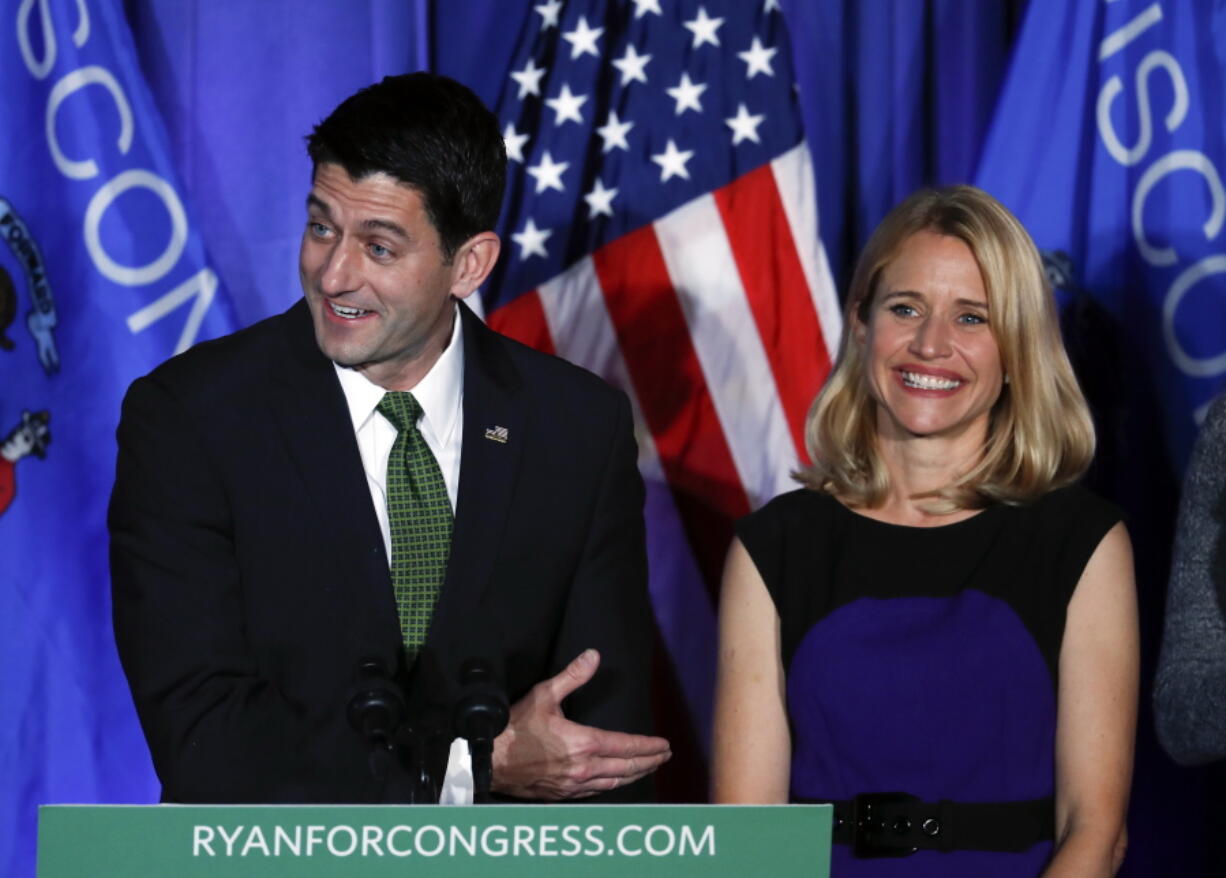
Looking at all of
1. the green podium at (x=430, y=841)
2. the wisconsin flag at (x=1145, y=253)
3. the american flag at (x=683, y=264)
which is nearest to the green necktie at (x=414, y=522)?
the green podium at (x=430, y=841)

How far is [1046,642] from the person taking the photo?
93.8 inches

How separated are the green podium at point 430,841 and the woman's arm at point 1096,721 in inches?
35.3

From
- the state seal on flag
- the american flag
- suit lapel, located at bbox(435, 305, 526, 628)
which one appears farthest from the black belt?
the state seal on flag

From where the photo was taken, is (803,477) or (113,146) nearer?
(803,477)

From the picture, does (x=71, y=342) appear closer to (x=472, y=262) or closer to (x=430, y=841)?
(x=472, y=262)

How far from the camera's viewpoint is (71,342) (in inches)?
129

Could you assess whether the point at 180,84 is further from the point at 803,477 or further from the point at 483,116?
the point at 803,477

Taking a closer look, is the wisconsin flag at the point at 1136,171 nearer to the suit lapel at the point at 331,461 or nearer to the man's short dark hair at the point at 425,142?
the man's short dark hair at the point at 425,142

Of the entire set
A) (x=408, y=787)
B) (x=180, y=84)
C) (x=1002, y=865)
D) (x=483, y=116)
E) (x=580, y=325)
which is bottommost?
(x=1002, y=865)

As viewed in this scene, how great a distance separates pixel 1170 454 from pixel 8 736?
2.41m

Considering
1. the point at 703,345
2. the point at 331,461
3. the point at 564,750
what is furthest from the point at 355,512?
the point at 703,345

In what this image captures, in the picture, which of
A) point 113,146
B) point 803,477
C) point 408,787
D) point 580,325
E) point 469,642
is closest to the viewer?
point 408,787

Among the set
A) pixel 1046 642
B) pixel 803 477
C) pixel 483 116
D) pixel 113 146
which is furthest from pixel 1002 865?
pixel 113 146

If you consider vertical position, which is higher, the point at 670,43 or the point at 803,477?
the point at 670,43
